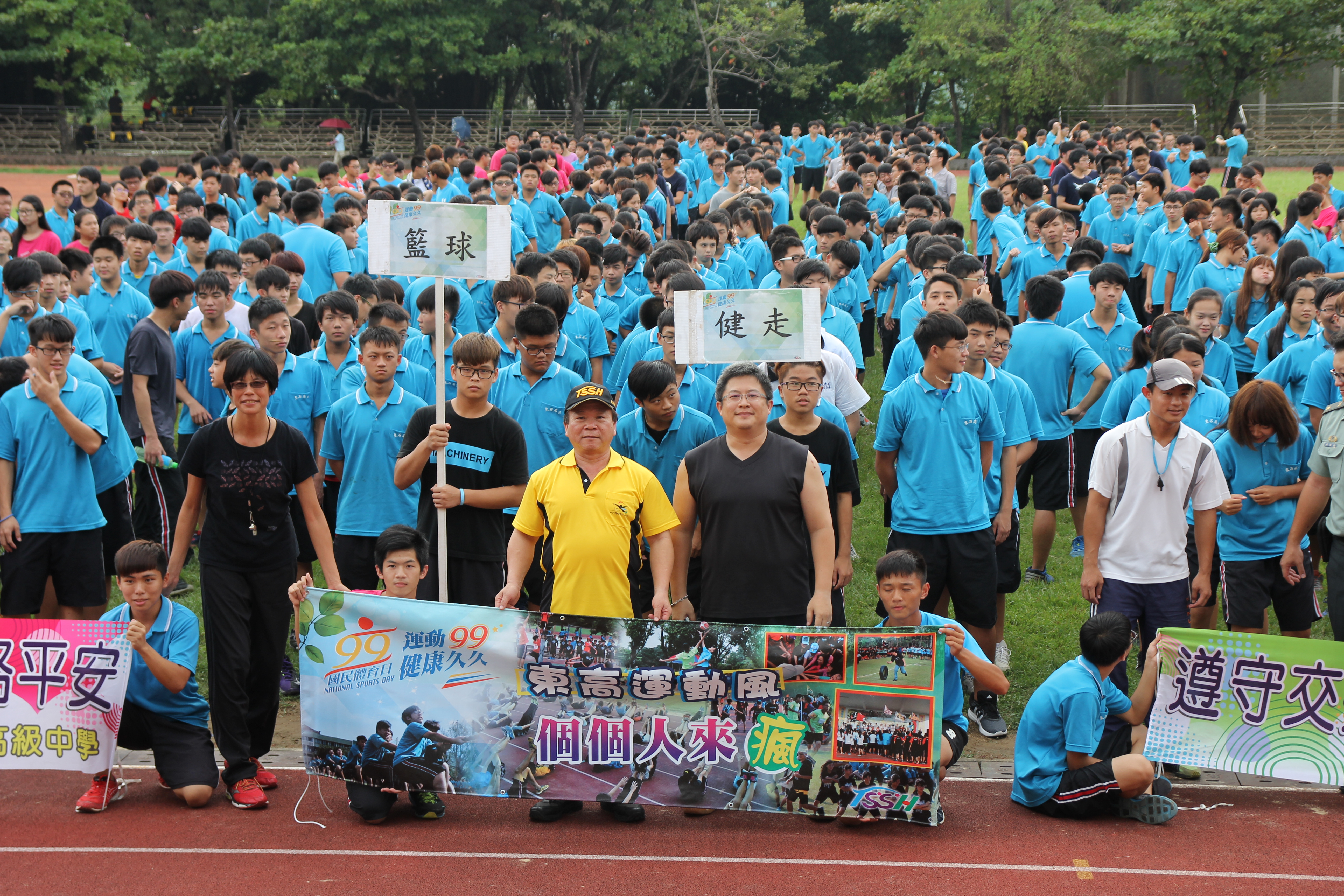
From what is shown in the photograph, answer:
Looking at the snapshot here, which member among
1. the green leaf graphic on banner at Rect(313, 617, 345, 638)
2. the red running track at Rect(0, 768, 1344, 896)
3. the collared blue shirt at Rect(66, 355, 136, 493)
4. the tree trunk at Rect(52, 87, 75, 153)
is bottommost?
the red running track at Rect(0, 768, 1344, 896)

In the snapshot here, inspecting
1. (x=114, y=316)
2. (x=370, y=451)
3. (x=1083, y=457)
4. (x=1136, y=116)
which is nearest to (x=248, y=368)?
(x=370, y=451)

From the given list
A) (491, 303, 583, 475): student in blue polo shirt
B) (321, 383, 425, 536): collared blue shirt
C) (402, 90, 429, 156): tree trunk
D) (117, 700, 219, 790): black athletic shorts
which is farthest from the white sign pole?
(402, 90, 429, 156): tree trunk

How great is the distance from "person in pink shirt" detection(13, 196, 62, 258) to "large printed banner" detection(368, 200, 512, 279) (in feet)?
22.3

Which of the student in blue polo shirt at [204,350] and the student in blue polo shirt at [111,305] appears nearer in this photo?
the student in blue polo shirt at [204,350]

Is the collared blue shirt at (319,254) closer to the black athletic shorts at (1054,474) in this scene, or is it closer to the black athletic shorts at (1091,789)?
the black athletic shorts at (1054,474)

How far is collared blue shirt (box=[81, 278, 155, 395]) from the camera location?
29.8ft

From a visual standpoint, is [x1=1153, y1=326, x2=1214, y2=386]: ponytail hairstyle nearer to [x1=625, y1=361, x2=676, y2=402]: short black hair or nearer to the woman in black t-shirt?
[x1=625, y1=361, x2=676, y2=402]: short black hair

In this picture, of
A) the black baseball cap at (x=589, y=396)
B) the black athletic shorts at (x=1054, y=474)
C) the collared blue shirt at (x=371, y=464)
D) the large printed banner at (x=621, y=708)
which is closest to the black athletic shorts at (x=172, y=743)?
the large printed banner at (x=621, y=708)

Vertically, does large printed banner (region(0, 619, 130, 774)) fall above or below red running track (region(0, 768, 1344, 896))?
above

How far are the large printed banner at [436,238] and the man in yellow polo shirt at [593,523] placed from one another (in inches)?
40.7

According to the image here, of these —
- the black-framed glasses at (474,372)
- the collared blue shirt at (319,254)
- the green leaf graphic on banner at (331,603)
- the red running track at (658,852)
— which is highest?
the collared blue shirt at (319,254)

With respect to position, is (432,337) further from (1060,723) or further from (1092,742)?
(1092,742)

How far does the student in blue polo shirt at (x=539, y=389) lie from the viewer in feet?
22.4

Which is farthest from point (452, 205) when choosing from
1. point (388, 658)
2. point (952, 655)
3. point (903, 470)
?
point (952, 655)
